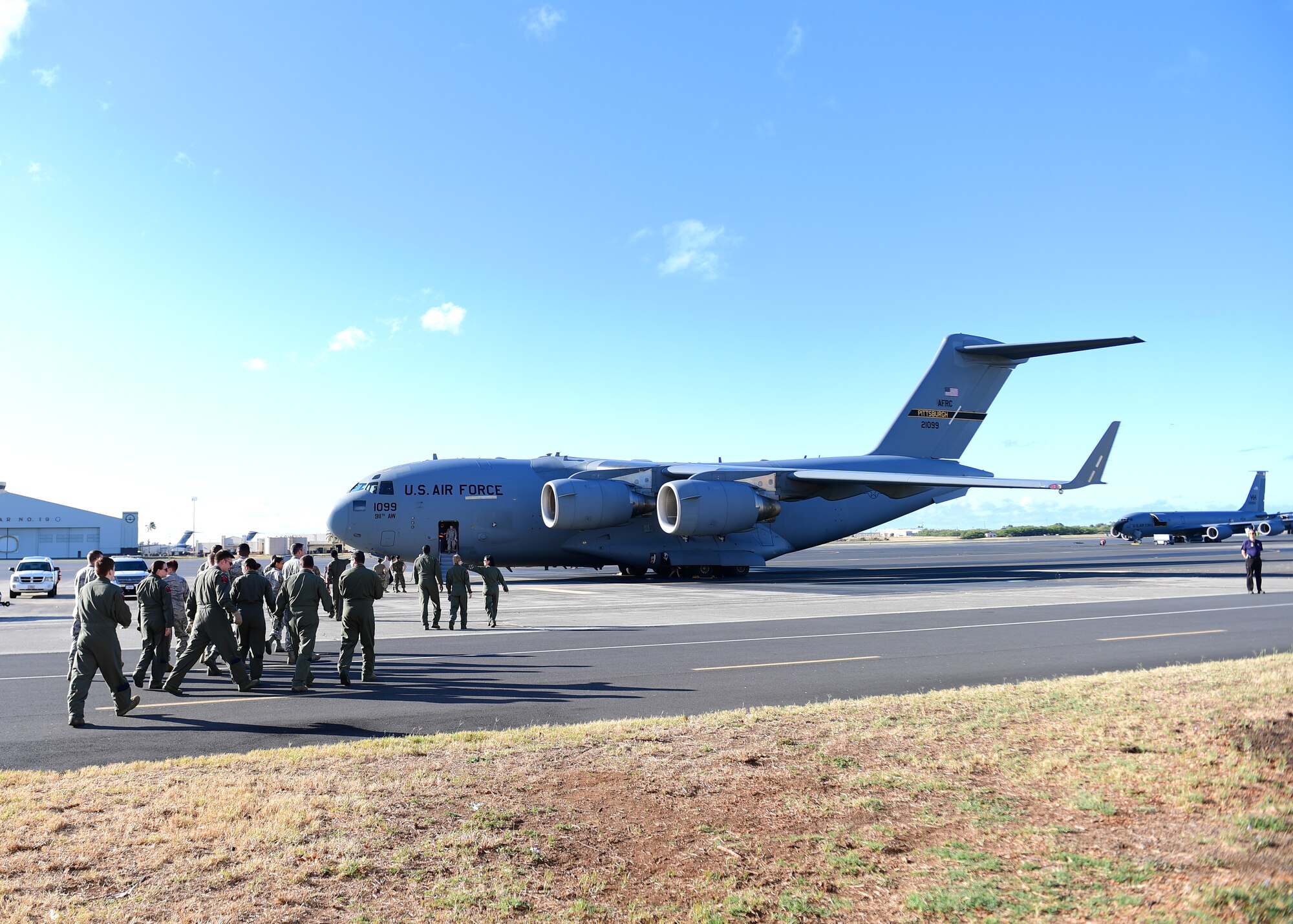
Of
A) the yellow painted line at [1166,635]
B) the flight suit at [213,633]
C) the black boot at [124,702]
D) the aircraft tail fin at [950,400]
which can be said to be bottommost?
the yellow painted line at [1166,635]

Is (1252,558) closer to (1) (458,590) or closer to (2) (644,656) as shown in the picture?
(2) (644,656)

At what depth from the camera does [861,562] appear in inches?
1865

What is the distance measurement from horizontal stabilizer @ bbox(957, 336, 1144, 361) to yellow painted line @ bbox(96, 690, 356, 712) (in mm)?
26273

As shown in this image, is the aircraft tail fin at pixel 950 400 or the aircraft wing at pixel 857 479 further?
the aircraft tail fin at pixel 950 400

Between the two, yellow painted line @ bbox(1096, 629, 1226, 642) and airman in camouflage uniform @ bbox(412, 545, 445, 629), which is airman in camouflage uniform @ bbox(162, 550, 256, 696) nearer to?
airman in camouflage uniform @ bbox(412, 545, 445, 629)

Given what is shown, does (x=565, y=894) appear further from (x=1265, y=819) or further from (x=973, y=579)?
(x=973, y=579)

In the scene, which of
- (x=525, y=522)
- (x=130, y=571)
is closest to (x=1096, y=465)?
(x=525, y=522)

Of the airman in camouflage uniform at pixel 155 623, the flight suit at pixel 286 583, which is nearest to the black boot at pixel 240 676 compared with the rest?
the flight suit at pixel 286 583

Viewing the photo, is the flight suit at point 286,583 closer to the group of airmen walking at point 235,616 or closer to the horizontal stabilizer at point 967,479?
the group of airmen walking at point 235,616

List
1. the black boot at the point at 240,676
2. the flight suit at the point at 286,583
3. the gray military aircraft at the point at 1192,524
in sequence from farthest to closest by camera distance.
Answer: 1. the gray military aircraft at the point at 1192,524
2. the flight suit at the point at 286,583
3. the black boot at the point at 240,676

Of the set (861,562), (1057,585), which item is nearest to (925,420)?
(1057,585)

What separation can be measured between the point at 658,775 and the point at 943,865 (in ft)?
7.29

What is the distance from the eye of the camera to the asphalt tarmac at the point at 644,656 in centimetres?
897

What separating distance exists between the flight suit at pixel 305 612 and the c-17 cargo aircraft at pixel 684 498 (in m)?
16.8
